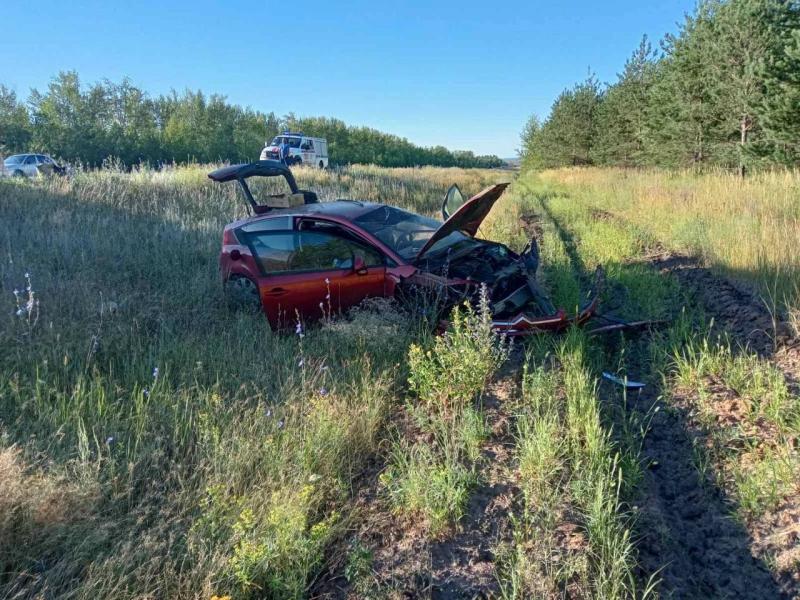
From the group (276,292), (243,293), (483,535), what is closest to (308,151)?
(243,293)

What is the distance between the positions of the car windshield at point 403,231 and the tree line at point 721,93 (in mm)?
10968

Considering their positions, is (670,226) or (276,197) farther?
(670,226)

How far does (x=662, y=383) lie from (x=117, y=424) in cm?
418

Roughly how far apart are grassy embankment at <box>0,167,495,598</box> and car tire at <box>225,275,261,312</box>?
0.69ft

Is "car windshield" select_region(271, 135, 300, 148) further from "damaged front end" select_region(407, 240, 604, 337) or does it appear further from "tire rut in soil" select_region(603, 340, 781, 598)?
"tire rut in soil" select_region(603, 340, 781, 598)

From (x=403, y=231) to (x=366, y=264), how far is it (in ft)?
2.53

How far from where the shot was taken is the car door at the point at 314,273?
5.05 metres

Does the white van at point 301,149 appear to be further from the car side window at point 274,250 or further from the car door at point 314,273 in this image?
the car door at point 314,273

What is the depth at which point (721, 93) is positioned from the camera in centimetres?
1812

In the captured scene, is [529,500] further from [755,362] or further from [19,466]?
[19,466]

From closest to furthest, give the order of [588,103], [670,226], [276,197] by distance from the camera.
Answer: [276,197]
[670,226]
[588,103]

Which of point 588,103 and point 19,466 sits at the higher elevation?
point 588,103

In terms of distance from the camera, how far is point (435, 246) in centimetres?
536

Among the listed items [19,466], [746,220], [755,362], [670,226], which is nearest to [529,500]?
[755,362]
